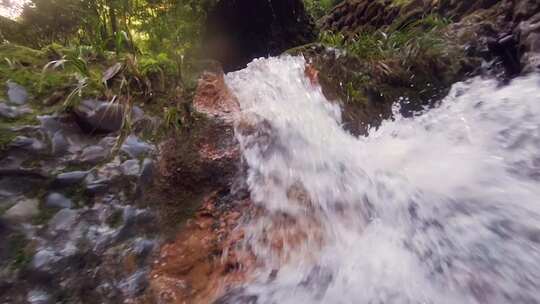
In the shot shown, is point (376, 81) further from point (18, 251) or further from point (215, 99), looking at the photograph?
point (18, 251)

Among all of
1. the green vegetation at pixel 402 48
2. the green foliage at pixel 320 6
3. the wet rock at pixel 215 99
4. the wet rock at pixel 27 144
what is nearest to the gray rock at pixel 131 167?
the wet rock at pixel 27 144

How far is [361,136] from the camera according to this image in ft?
12.6

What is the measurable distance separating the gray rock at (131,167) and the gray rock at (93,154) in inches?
5.8

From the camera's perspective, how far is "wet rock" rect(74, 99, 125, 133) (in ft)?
7.94

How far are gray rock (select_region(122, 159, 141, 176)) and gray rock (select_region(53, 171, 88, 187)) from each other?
9.6 inches

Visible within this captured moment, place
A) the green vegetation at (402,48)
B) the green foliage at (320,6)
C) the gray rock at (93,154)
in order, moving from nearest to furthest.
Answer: the gray rock at (93,154) → the green vegetation at (402,48) → the green foliage at (320,6)

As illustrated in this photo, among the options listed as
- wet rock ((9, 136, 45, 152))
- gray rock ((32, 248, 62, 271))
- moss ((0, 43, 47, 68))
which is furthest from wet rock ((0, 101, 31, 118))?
gray rock ((32, 248, 62, 271))

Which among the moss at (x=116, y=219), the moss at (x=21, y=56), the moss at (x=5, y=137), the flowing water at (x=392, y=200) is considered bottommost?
the flowing water at (x=392, y=200)

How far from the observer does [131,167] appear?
2.40 metres

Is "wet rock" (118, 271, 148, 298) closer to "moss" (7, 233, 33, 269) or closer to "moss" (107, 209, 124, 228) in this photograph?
"moss" (107, 209, 124, 228)

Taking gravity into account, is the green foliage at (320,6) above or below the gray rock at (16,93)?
above

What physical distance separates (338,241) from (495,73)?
363 cm

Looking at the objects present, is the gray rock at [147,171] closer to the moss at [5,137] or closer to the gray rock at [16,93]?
the moss at [5,137]

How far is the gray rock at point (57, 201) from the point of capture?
207 centimetres
